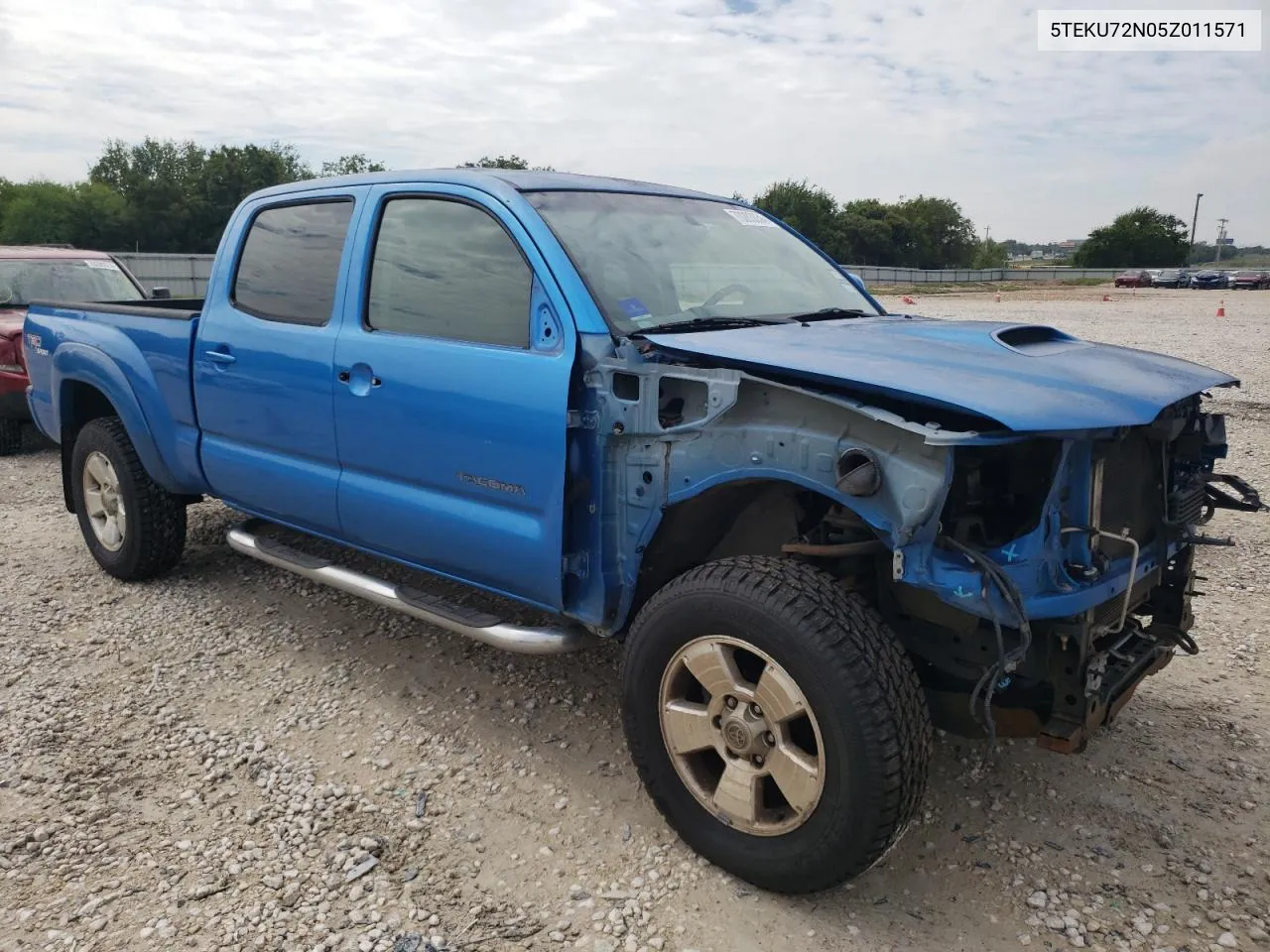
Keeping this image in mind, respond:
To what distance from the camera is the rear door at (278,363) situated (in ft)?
12.1

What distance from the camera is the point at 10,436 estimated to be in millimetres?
8336

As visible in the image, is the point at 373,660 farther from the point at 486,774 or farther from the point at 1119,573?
the point at 1119,573

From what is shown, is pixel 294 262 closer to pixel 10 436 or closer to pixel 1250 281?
pixel 10 436

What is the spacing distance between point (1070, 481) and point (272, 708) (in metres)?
2.92

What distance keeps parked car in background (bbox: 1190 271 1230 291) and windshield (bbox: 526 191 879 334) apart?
5553cm

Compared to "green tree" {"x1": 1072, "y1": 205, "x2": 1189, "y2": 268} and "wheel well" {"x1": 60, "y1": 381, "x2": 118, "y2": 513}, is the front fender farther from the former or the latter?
"green tree" {"x1": 1072, "y1": 205, "x2": 1189, "y2": 268}

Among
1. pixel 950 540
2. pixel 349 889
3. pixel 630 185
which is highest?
pixel 630 185

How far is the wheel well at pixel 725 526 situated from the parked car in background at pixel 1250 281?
186ft

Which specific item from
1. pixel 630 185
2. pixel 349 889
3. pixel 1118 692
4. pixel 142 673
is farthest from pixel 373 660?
pixel 1118 692

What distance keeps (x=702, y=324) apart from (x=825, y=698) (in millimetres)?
1312

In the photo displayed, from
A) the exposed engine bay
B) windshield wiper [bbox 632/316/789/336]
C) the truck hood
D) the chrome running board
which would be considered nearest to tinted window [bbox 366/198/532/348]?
windshield wiper [bbox 632/316/789/336]

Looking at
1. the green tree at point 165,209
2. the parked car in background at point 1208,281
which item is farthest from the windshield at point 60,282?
the parked car in background at point 1208,281

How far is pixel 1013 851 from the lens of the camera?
9.24ft

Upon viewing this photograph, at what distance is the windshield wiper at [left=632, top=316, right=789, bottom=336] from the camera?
3012 mm
